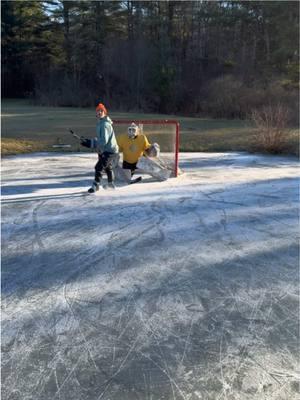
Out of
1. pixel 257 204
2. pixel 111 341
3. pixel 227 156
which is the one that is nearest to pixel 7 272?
pixel 111 341

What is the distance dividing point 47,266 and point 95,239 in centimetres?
87

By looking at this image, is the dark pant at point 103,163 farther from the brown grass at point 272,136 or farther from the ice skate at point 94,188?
the brown grass at point 272,136

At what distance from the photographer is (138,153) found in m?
8.18

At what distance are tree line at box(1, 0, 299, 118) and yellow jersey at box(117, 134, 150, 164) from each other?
21586 millimetres

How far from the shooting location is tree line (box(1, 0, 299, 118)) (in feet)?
109

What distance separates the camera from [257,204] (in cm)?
671

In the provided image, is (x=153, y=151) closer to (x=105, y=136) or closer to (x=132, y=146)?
(x=132, y=146)

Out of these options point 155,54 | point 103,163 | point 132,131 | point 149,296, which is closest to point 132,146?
point 132,131

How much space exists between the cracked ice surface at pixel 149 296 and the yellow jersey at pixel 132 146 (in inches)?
50.4

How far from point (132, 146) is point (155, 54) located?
31.9 metres

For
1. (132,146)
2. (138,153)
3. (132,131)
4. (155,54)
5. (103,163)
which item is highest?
(155,54)

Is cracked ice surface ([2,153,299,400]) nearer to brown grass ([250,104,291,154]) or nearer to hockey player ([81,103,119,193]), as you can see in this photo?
hockey player ([81,103,119,193])

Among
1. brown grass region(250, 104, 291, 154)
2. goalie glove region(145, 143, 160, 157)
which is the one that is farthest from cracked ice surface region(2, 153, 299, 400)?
brown grass region(250, 104, 291, 154)

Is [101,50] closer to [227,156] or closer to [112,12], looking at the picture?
[112,12]
